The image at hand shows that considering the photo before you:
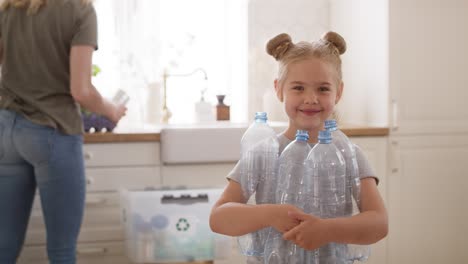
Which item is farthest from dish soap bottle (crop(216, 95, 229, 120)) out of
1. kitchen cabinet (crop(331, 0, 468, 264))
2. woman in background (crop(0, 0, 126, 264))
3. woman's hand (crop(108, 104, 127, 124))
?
woman in background (crop(0, 0, 126, 264))

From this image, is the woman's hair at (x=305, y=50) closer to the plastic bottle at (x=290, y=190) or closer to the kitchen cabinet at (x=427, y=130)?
the plastic bottle at (x=290, y=190)

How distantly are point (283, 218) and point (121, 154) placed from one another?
1.75 meters

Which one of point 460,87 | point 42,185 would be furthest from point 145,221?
point 460,87

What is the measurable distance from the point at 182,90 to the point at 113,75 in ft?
1.25

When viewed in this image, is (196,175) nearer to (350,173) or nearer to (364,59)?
(364,59)

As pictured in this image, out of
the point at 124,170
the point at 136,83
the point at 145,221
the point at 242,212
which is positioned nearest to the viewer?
the point at 242,212

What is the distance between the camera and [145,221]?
2457mm

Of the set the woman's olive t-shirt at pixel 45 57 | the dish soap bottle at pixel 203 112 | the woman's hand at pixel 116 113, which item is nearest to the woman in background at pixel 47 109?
the woman's olive t-shirt at pixel 45 57

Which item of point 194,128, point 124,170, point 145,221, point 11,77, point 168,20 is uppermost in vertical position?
point 168,20

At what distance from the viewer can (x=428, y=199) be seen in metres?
2.97

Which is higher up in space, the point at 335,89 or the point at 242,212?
the point at 335,89

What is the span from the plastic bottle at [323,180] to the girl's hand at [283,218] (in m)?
0.06

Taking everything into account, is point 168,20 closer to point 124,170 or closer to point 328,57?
point 124,170

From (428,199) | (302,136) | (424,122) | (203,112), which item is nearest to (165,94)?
(203,112)
